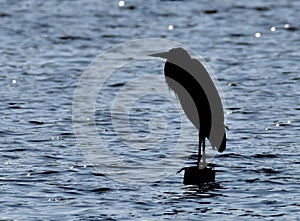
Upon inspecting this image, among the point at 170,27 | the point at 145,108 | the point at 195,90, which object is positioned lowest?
the point at 145,108

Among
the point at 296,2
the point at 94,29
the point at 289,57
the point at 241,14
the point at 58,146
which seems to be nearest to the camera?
the point at 58,146

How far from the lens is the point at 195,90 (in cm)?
889

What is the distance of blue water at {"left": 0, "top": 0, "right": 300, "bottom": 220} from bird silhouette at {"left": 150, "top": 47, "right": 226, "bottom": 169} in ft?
2.10

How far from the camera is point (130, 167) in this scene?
1025 centimetres

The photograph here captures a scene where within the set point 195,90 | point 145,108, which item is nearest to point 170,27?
point 145,108

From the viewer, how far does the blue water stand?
29.0ft

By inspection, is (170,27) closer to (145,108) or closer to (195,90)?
(145,108)

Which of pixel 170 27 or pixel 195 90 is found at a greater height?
pixel 170 27

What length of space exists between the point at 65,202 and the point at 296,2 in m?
15.7

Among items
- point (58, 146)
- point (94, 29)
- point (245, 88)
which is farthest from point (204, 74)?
A: point (94, 29)

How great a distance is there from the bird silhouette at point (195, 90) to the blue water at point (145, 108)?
0.64 metres

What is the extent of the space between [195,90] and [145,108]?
4.58 meters

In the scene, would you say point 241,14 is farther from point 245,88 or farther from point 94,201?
point 94,201

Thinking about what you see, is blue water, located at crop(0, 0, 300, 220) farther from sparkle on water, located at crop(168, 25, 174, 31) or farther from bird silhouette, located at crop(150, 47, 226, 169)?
bird silhouette, located at crop(150, 47, 226, 169)
